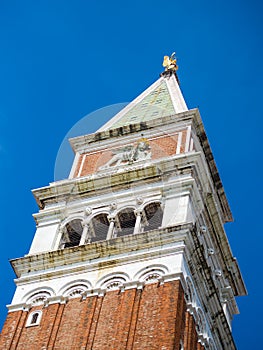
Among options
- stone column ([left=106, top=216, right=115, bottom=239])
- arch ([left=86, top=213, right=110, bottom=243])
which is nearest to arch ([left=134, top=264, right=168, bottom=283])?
stone column ([left=106, top=216, right=115, bottom=239])

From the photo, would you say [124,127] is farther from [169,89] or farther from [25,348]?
[25,348]

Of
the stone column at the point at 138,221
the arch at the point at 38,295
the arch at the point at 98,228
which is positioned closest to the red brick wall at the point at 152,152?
the arch at the point at 98,228

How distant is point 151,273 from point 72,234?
609 centimetres

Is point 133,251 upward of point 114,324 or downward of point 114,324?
upward

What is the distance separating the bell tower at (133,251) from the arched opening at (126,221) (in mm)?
53

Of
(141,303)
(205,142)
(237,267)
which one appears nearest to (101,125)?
(205,142)

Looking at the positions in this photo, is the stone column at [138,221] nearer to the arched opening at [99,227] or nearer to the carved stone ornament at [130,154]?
the arched opening at [99,227]

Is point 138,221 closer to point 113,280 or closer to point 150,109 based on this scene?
point 113,280

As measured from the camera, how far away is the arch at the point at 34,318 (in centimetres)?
3978

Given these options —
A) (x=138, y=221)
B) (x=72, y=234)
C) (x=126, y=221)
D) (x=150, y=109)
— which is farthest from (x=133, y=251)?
(x=150, y=109)

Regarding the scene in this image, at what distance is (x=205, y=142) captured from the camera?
51125 millimetres

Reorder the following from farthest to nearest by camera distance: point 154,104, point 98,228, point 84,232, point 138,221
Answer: point 154,104
point 98,228
point 84,232
point 138,221

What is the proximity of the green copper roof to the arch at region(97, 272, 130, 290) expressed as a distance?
13.6m

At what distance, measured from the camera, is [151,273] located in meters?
40.2
